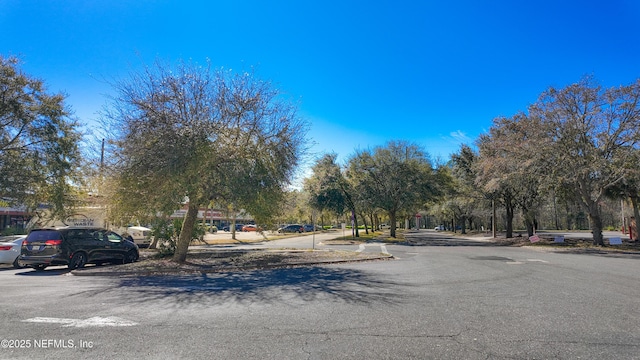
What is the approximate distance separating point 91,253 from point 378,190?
25.8m

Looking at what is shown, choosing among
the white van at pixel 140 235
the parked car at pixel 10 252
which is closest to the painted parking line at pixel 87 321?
the parked car at pixel 10 252

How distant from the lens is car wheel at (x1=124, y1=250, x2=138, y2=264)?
15767 millimetres

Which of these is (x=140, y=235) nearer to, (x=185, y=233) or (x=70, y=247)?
(x=70, y=247)

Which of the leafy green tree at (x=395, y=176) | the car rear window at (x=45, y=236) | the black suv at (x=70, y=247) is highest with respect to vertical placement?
the leafy green tree at (x=395, y=176)

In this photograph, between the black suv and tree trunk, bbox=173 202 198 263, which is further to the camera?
tree trunk, bbox=173 202 198 263

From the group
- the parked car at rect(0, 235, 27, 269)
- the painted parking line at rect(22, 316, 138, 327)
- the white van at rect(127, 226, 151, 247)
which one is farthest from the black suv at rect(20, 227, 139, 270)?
the white van at rect(127, 226, 151, 247)

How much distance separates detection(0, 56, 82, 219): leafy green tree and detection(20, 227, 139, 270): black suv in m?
9.74

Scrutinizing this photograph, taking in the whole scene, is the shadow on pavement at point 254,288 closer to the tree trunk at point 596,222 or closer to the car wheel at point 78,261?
the car wheel at point 78,261

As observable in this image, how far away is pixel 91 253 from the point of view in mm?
14414

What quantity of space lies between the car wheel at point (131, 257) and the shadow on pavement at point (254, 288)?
188 inches

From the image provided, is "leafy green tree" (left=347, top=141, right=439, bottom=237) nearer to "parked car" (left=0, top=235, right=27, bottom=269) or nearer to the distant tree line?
the distant tree line

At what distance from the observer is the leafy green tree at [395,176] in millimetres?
34625

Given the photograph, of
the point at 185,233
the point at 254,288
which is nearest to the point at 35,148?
the point at 185,233

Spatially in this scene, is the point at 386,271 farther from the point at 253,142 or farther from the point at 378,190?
the point at 378,190
